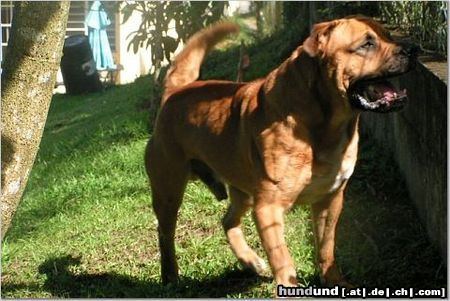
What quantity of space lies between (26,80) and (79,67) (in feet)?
44.5

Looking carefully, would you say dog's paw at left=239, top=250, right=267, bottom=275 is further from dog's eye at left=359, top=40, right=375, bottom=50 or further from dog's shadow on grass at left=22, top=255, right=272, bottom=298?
dog's eye at left=359, top=40, right=375, bottom=50

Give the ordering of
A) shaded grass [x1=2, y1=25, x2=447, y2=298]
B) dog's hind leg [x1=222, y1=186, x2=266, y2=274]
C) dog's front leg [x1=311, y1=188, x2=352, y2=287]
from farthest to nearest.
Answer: dog's hind leg [x1=222, y1=186, x2=266, y2=274] < shaded grass [x1=2, y1=25, x2=447, y2=298] < dog's front leg [x1=311, y1=188, x2=352, y2=287]

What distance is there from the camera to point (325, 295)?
5031 mm

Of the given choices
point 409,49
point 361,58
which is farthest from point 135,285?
point 409,49

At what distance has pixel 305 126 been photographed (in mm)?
4699

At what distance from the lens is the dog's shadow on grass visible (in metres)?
5.51

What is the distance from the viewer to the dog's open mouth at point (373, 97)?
4551 millimetres

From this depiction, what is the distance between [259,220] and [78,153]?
19.2ft

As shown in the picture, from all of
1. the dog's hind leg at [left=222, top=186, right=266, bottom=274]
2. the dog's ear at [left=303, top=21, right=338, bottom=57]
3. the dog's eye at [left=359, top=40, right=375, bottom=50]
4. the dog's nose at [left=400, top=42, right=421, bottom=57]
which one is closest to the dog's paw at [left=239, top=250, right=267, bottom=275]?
the dog's hind leg at [left=222, top=186, right=266, bottom=274]

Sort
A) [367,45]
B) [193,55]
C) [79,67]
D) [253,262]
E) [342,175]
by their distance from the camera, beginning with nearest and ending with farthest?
[367,45], [342,175], [253,262], [193,55], [79,67]

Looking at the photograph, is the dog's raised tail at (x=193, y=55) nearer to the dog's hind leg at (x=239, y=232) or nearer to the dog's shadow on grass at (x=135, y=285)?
the dog's hind leg at (x=239, y=232)

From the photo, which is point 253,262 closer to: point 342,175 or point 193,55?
point 342,175

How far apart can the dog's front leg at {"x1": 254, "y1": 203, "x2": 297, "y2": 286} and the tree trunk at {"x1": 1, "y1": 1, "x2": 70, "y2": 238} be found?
4.10 feet

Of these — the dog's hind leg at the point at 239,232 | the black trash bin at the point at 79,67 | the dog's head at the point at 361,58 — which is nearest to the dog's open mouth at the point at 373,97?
the dog's head at the point at 361,58
